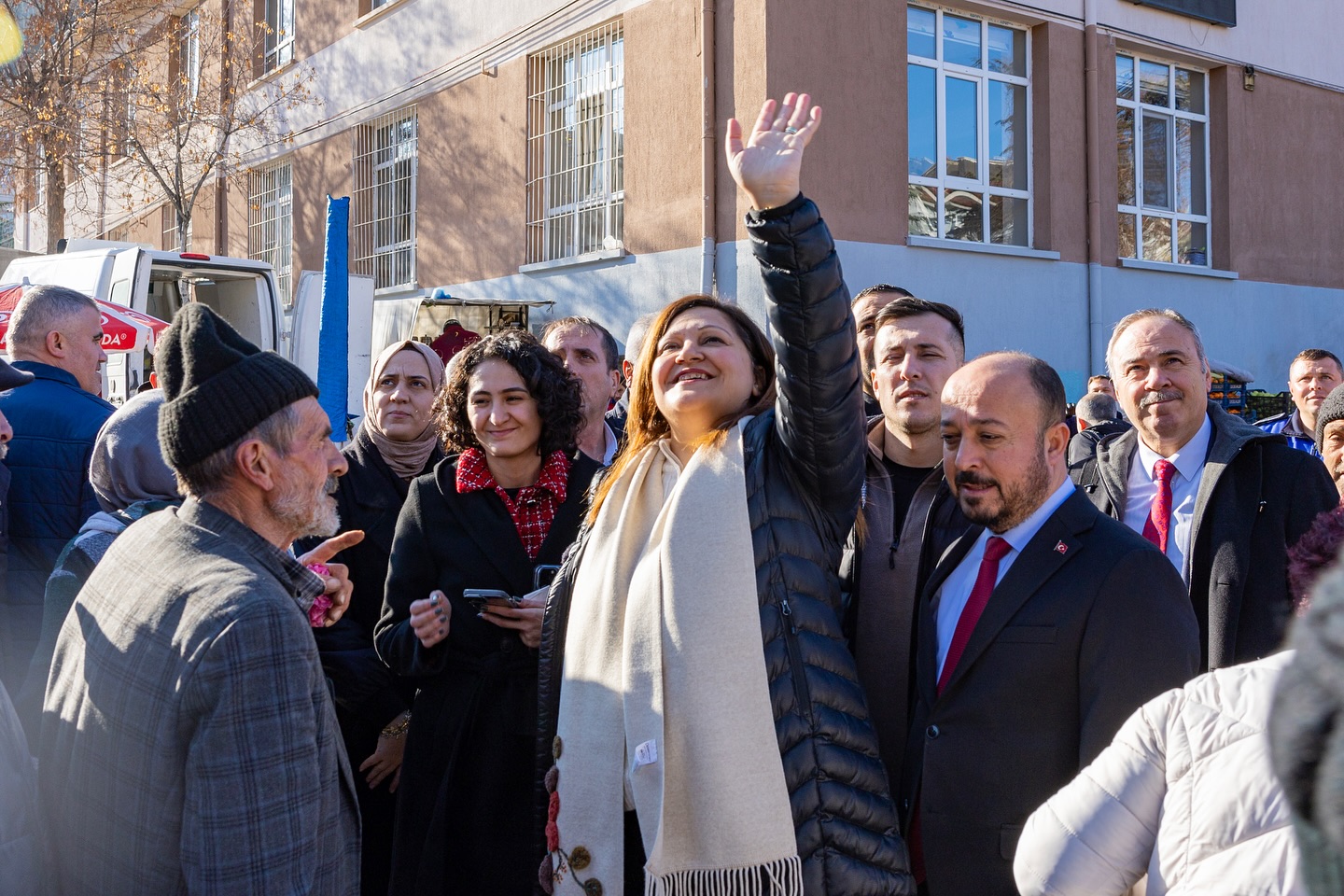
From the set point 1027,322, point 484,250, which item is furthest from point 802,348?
point 484,250

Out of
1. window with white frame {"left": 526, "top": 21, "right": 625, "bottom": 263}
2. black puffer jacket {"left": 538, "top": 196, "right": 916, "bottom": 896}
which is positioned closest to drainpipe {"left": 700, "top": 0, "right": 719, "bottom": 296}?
window with white frame {"left": 526, "top": 21, "right": 625, "bottom": 263}

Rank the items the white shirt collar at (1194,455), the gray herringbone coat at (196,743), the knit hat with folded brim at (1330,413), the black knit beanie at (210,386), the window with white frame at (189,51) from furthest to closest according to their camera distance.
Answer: the window with white frame at (189,51) < the white shirt collar at (1194,455) < the knit hat with folded brim at (1330,413) < the black knit beanie at (210,386) < the gray herringbone coat at (196,743)

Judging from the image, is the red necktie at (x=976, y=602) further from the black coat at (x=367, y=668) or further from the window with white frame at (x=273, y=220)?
the window with white frame at (x=273, y=220)

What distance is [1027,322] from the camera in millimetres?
12516

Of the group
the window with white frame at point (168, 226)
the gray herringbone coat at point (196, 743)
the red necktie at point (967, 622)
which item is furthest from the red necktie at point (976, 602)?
the window with white frame at point (168, 226)

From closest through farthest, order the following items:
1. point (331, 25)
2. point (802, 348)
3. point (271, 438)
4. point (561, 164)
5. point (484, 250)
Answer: point (271, 438)
point (802, 348)
point (561, 164)
point (484, 250)
point (331, 25)

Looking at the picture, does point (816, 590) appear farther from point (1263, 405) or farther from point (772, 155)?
point (1263, 405)

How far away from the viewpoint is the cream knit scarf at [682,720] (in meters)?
2.35

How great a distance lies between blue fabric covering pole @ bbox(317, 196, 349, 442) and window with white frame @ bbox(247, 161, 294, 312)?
42.6ft

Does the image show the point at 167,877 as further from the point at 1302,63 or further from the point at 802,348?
the point at 1302,63

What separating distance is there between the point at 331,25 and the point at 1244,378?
13.7 meters

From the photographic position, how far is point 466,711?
128 inches

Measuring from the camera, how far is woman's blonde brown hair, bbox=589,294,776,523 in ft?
9.24

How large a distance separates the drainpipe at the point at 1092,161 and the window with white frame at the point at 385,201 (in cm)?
871
